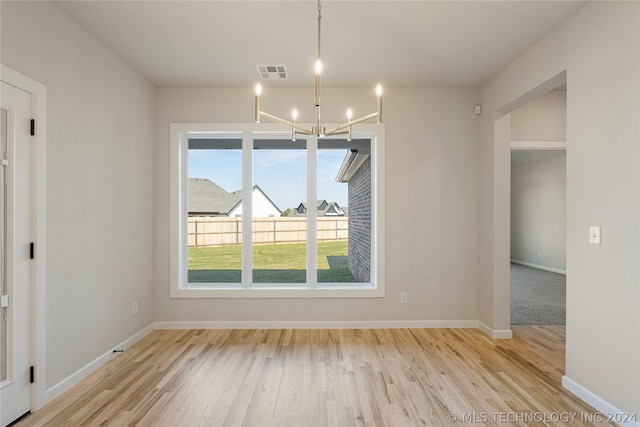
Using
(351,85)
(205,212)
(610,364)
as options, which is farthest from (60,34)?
(610,364)

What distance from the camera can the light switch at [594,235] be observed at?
230 cm

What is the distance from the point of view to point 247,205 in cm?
409

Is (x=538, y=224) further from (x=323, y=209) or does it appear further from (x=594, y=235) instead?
(x=594, y=235)

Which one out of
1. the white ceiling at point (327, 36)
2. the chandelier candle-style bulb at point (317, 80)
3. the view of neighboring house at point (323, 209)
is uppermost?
the white ceiling at point (327, 36)

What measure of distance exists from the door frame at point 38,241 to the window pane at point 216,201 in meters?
1.85

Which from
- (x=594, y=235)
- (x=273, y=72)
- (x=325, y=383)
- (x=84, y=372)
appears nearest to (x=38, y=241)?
(x=84, y=372)

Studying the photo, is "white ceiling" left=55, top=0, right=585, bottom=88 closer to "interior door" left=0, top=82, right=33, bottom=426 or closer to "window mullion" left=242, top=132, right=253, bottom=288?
"window mullion" left=242, top=132, right=253, bottom=288

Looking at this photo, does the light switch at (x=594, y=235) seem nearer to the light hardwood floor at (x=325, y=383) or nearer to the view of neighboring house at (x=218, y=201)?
the light hardwood floor at (x=325, y=383)

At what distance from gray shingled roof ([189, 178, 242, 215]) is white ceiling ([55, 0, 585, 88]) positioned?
1.21m

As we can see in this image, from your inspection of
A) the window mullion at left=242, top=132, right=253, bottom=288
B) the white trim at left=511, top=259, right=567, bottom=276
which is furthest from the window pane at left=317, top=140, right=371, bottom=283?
the white trim at left=511, top=259, right=567, bottom=276

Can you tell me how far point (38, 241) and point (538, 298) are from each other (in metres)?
6.33

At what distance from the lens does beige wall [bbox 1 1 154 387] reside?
2398 mm

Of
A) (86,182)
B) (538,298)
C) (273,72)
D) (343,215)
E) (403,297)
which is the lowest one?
(538,298)

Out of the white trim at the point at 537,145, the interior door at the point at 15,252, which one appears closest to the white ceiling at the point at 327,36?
the interior door at the point at 15,252
